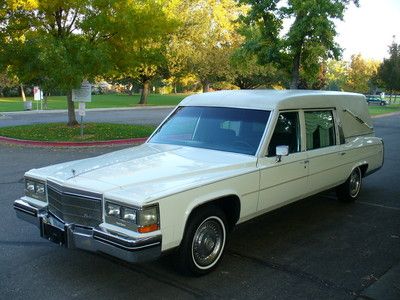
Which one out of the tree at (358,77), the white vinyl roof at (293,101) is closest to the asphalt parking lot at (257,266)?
the white vinyl roof at (293,101)

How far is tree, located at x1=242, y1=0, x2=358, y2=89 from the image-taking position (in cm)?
1845

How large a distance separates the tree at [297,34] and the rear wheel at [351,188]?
500 inches

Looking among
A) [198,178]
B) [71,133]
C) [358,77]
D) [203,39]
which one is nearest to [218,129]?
[198,178]

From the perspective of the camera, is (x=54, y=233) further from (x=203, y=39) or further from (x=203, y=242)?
(x=203, y=39)

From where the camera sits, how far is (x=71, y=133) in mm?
15961

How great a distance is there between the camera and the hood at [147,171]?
12.6 feet

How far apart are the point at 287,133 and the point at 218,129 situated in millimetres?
845

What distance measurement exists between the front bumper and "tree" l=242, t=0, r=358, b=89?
650 inches

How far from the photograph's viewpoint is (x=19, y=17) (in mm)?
15414

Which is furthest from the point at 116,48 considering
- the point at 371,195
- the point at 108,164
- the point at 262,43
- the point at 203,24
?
the point at 203,24

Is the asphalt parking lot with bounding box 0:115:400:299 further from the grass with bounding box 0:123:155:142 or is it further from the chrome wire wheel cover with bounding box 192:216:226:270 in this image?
the grass with bounding box 0:123:155:142

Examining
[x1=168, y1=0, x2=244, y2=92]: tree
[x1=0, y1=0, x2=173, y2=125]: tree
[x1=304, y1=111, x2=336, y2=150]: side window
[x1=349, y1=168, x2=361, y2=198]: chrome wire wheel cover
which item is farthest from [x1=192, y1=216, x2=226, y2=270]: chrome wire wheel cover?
[x1=168, y1=0, x2=244, y2=92]: tree

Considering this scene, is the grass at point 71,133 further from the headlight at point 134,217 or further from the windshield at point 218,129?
the headlight at point 134,217

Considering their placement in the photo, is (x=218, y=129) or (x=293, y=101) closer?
(x=218, y=129)
